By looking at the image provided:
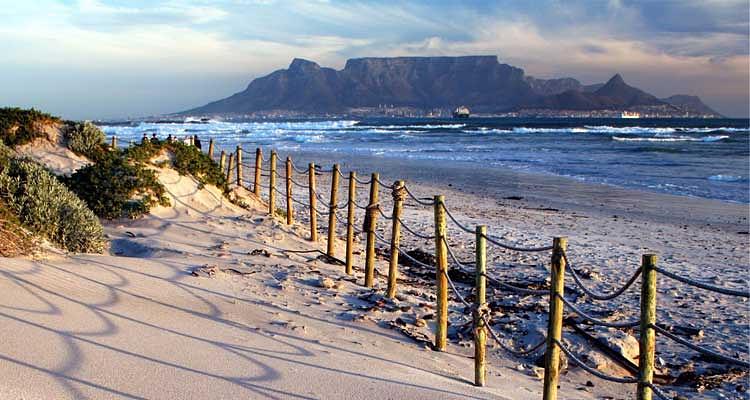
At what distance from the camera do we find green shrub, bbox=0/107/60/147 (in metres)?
12.1

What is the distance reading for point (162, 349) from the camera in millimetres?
4379

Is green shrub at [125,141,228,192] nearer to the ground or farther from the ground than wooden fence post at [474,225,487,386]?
farther from the ground

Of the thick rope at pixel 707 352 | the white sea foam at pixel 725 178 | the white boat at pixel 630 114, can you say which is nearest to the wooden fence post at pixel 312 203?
the thick rope at pixel 707 352

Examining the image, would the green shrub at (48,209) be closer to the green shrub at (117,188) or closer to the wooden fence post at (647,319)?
the green shrub at (117,188)

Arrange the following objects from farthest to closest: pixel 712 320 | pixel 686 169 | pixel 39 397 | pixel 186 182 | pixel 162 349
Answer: pixel 686 169 < pixel 186 182 < pixel 712 320 < pixel 162 349 < pixel 39 397

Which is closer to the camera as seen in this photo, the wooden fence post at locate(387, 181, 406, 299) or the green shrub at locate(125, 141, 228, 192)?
the wooden fence post at locate(387, 181, 406, 299)

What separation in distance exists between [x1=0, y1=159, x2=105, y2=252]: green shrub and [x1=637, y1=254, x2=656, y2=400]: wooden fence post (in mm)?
5914

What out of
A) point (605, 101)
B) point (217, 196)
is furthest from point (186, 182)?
point (605, 101)

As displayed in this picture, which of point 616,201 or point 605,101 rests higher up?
point 605,101

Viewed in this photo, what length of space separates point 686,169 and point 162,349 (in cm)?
2532

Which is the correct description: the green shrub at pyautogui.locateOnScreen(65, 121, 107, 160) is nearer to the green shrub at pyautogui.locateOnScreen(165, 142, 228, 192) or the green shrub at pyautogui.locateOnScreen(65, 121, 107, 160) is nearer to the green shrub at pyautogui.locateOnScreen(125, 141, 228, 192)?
the green shrub at pyautogui.locateOnScreen(125, 141, 228, 192)

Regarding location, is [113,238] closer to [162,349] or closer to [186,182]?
[186,182]

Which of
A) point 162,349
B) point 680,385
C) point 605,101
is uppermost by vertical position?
point 605,101

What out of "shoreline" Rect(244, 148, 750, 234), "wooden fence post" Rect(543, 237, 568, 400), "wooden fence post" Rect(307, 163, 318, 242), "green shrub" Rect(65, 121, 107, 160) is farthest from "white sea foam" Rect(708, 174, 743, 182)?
"wooden fence post" Rect(543, 237, 568, 400)
